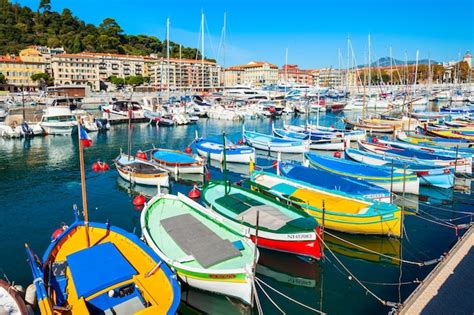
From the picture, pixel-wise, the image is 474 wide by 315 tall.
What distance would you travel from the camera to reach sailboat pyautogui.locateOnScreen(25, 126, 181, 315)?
11.8 m

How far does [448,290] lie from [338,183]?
12.7 metres

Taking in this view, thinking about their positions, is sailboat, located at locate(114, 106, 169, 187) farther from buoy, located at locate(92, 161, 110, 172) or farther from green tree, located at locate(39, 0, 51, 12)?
green tree, located at locate(39, 0, 51, 12)

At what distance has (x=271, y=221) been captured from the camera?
61.5 ft

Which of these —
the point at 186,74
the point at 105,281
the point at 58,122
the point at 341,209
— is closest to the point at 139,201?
the point at 341,209

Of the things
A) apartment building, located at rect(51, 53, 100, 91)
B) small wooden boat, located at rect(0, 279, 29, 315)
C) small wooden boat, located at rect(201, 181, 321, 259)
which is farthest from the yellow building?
small wooden boat, located at rect(0, 279, 29, 315)

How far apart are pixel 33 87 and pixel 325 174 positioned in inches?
5436

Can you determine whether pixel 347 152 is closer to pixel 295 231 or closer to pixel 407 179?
pixel 407 179

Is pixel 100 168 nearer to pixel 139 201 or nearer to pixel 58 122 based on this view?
pixel 139 201

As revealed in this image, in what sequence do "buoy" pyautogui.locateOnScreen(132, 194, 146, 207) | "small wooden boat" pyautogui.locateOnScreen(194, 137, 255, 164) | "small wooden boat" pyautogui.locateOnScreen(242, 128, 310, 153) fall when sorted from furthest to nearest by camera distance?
"small wooden boat" pyautogui.locateOnScreen(242, 128, 310, 153) → "small wooden boat" pyautogui.locateOnScreen(194, 137, 255, 164) → "buoy" pyautogui.locateOnScreen(132, 194, 146, 207)

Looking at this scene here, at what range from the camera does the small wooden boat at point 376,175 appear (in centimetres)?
2797

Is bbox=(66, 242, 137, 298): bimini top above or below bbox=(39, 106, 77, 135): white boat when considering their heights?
below

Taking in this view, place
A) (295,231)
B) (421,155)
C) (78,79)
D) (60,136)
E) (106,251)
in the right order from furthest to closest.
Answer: (78,79) < (60,136) < (421,155) < (295,231) < (106,251)

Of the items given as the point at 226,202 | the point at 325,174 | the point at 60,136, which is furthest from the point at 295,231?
the point at 60,136

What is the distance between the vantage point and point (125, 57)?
16200 cm
